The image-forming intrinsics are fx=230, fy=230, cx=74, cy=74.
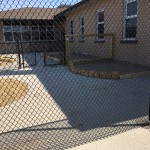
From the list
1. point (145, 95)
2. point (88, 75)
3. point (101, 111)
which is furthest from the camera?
point (88, 75)

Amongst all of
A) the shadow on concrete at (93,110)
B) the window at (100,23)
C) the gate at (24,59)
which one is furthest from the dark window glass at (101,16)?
the shadow on concrete at (93,110)

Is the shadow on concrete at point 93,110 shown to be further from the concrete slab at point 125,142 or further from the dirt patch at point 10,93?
the dirt patch at point 10,93

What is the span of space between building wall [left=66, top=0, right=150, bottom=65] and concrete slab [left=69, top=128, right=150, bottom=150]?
561 centimetres

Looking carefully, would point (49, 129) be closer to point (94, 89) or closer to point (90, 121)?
point (90, 121)

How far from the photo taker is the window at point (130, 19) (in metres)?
9.62

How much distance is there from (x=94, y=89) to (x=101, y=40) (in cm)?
650

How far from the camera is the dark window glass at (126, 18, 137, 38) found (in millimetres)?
9695

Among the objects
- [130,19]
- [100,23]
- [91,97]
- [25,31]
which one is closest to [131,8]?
[130,19]

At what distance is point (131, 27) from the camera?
32.6ft

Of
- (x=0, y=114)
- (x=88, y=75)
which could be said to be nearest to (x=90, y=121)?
(x=0, y=114)

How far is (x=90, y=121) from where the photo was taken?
427cm

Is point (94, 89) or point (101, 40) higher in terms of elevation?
point (101, 40)

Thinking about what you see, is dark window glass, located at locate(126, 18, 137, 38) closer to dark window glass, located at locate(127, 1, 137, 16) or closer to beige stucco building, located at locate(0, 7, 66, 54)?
dark window glass, located at locate(127, 1, 137, 16)

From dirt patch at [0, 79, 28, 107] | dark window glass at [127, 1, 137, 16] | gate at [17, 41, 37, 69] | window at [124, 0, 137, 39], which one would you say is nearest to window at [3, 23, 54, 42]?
gate at [17, 41, 37, 69]
